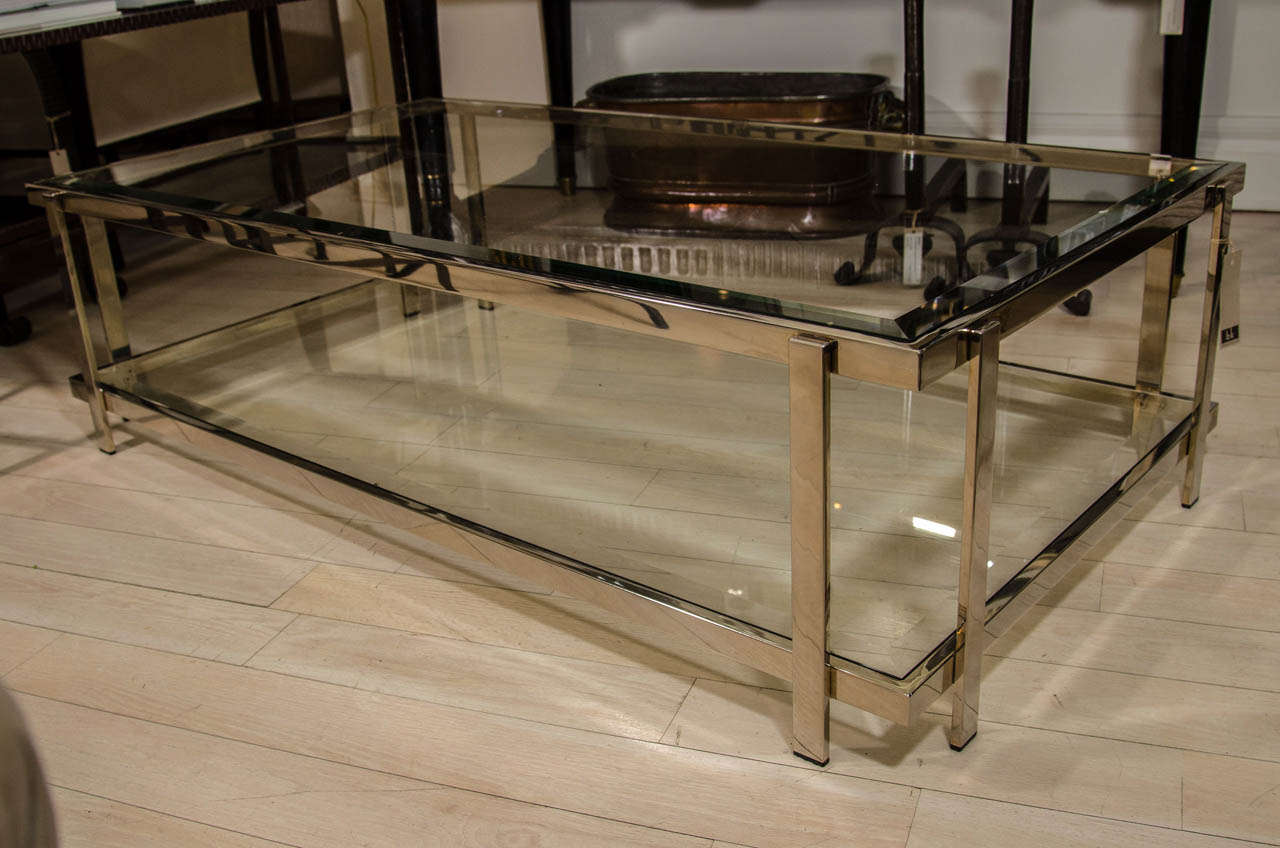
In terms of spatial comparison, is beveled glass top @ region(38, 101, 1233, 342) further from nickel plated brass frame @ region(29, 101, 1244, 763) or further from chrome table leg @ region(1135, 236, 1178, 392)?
chrome table leg @ region(1135, 236, 1178, 392)

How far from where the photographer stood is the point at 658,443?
1.40 metres

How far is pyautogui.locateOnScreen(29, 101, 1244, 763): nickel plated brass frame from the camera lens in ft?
A: 2.67

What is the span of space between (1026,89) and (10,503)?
1491 millimetres

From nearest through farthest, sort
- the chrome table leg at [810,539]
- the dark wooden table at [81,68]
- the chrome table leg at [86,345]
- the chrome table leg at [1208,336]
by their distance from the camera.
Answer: the chrome table leg at [810,539] → the chrome table leg at [1208,336] → the chrome table leg at [86,345] → the dark wooden table at [81,68]

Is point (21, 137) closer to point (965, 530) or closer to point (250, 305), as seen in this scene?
point (250, 305)

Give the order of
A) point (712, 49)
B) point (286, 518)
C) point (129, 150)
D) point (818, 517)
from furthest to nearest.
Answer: point (712, 49), point (129, 150), point (286, 518), point (818, 517)

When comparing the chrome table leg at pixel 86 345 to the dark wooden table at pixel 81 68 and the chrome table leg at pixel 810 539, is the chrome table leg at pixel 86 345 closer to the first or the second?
the dark wooden table at pixel 81 68

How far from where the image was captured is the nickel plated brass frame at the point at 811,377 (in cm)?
81

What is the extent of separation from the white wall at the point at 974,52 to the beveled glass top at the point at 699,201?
951mm

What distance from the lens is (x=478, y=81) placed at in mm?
2635

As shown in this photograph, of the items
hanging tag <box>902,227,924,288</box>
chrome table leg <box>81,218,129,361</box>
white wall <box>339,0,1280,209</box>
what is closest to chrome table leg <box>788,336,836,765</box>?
hanging tag <box>902,227,924,288</box>

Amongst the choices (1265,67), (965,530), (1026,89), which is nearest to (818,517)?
(965,530)

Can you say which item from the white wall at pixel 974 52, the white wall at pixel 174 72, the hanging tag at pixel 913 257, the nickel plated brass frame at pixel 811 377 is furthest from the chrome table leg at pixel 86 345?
the white wall at pixel 974 52

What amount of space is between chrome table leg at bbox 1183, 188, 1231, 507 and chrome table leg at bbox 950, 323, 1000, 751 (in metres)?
0.42
